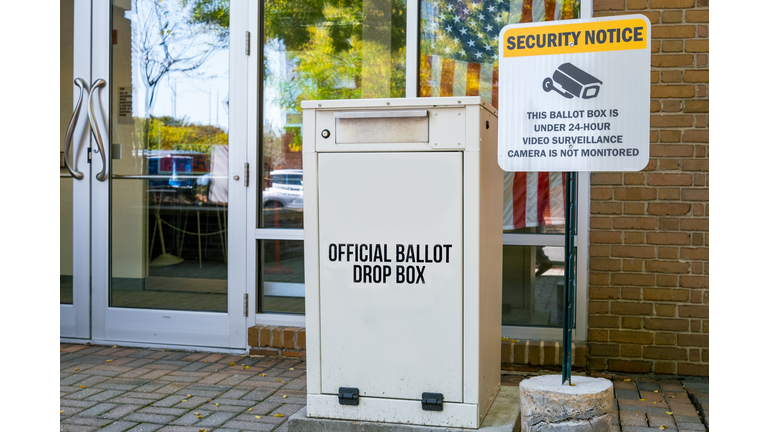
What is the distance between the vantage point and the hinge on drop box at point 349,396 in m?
2.89

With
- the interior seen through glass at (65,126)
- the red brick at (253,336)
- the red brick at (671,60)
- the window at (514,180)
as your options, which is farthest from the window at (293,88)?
the red brick at (671,60)

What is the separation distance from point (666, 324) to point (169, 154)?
3469mm

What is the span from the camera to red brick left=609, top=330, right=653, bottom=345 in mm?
4094

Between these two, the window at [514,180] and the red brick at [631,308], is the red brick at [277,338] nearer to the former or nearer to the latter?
the window at [514,180]

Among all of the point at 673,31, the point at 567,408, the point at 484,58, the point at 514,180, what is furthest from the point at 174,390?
the point at 673,31

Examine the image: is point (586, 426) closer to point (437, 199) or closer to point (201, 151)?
point (437, 199)

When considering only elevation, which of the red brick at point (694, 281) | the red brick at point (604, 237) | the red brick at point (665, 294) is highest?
the red brick at point (604, 237)

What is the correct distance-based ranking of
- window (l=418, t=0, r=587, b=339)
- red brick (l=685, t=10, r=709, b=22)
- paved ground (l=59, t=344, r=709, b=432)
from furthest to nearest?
window (l=418, t=0, r=587, b=339)
red brick (l=685, t=10, r=709, b=22)
paved ground (l=59, t=344, r=709, b=432)

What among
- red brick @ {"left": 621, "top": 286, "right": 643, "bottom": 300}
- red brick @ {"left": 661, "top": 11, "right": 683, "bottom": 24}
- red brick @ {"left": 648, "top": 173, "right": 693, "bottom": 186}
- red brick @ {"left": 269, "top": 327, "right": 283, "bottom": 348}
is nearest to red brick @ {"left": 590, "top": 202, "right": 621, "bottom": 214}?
red brick @ {"left": 648, "top": 173, "right": 693, "bottom": 186}

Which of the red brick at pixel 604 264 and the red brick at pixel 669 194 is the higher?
the red brick at pixel 669 194

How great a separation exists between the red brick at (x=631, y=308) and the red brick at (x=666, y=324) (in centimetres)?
5

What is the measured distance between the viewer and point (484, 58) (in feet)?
14.4

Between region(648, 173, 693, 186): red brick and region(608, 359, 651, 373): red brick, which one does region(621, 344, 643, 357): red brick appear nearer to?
region(608, 359, 651, 373): red brick

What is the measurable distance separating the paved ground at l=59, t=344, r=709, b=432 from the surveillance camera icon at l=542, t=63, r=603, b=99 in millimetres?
1629
